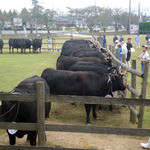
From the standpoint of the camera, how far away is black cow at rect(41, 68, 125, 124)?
22.4 ft

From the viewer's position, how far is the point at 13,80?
11805mm

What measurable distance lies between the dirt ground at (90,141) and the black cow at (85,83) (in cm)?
157

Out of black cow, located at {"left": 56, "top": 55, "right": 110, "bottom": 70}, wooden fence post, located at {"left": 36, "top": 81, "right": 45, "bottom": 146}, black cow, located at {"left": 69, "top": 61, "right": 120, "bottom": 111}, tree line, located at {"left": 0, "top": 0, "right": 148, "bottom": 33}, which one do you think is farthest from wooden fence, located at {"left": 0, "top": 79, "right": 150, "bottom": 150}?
tree line, located at {"left": 0, "top": 0, "right": 148, "bottom": 33}

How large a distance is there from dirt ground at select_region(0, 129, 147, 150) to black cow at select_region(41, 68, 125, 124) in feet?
5.16

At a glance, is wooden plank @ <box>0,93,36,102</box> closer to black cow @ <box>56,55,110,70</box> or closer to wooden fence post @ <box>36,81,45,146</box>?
wooden fence post @ <box>36,81,45,146</box>

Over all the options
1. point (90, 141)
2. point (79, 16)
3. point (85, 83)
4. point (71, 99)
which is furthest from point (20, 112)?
point (79, 16)

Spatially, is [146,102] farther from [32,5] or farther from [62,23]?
[62,23]

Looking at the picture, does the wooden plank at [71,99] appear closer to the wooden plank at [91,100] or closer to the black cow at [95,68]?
the wooden plank at [91,100]

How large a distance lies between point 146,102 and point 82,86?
10.8 ft

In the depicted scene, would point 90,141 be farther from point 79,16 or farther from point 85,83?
point 79,16

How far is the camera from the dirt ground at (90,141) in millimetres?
4883

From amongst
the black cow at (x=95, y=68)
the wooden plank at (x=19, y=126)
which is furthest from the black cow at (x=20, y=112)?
the black cow at (x=95, y=68)

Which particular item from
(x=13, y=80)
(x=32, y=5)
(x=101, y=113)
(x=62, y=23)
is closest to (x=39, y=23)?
(x=32, y=5)

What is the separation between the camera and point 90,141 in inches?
203
